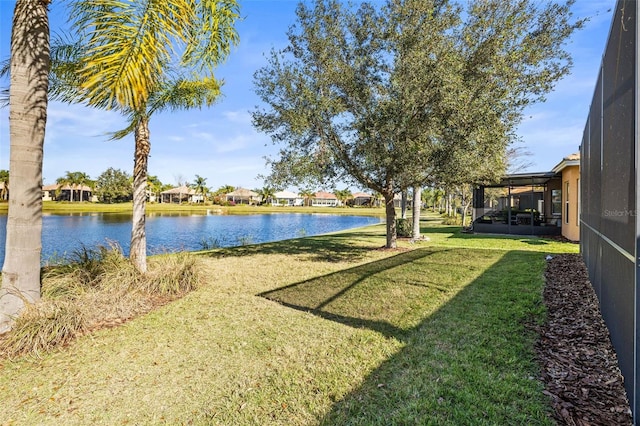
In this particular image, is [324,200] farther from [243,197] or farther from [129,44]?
[129,44]

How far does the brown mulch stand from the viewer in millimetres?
2387

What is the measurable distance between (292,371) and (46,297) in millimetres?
3848

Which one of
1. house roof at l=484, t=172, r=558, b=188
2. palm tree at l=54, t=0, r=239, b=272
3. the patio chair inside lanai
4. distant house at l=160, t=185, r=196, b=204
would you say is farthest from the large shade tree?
distant house at l=160, t=185, r=196, b=204

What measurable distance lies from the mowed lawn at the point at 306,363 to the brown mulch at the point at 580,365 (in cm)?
14

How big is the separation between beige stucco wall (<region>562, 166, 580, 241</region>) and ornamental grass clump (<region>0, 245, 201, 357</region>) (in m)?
13.3

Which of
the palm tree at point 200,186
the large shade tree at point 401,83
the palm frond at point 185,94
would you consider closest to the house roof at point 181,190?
the palm tree at point 200,186

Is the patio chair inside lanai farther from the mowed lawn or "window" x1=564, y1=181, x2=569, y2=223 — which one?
the mowed lawn

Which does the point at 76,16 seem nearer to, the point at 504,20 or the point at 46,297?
the point at 46,297

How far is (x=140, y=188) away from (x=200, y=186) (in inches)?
2970

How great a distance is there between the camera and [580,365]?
3082 mm

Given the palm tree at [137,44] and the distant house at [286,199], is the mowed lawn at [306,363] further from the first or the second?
the distant house at [286,199]

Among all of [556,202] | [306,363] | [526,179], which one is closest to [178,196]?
[526,179]

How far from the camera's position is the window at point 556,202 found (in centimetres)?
1562

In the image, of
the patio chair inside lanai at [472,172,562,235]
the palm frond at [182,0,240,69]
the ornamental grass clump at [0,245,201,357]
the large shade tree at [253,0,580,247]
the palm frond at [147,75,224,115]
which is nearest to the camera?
the ornamental grass clump at [0,245,201,357]
